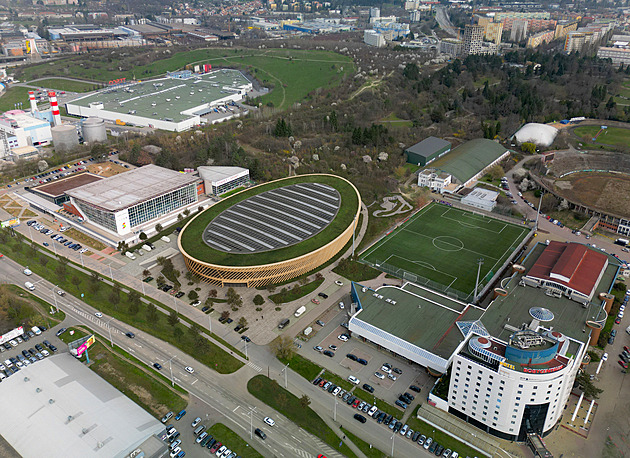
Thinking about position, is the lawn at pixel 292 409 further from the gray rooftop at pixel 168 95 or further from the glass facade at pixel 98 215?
the gray rooftop at pixel 168 95

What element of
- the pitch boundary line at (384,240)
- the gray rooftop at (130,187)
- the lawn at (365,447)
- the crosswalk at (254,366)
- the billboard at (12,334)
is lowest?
the lawn at (365,447)

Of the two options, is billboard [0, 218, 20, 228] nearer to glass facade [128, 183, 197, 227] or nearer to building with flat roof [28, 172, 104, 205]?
building with flat roof [28, 172, 104, 205]

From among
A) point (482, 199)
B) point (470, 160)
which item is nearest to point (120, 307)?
point (482, 199)

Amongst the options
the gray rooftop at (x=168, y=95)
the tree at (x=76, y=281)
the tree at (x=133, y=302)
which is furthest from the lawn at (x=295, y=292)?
the gray rooftop at (x=168, y=95)

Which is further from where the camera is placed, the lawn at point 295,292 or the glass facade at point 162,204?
the glass facade at point 162,204

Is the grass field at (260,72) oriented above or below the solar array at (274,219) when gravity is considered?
above

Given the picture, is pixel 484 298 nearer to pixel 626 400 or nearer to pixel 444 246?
pixel 444 246

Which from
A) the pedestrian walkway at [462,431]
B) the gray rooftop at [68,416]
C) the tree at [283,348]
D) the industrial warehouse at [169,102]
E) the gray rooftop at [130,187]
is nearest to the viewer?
the gray rooftop at [68,416]
